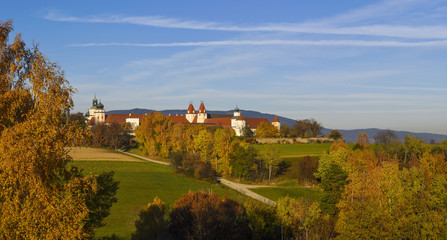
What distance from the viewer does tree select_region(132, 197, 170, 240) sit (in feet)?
92.2

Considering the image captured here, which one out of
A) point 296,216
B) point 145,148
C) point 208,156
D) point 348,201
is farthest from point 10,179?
point 145,148

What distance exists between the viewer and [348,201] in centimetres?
3991

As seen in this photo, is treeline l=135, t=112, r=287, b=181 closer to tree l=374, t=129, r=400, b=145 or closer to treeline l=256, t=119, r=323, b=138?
tree l=374, t=129, r=400, b=145

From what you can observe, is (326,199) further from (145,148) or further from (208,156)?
(145,148)

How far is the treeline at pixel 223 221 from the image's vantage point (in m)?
28.3

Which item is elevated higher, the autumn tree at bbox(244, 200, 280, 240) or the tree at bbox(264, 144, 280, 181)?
the tree at bbox(264, 144, 280, 181)

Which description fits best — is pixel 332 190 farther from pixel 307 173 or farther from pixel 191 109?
pixel 191 109

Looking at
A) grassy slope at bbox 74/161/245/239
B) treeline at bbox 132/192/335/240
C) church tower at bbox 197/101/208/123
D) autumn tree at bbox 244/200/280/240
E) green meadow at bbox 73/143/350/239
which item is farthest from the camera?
church tower at bbox 197/101/208/123

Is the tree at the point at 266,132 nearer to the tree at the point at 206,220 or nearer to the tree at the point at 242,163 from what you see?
the tree at the point at 242,163

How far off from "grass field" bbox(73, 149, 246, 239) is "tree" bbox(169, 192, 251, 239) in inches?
203

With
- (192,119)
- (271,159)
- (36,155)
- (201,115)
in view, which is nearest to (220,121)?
(201,115)

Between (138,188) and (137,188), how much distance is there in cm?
14

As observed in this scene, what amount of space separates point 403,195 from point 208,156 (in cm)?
3897

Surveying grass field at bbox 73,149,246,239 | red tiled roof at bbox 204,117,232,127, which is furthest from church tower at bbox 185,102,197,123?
grass field at bbox 73,149,246,239
